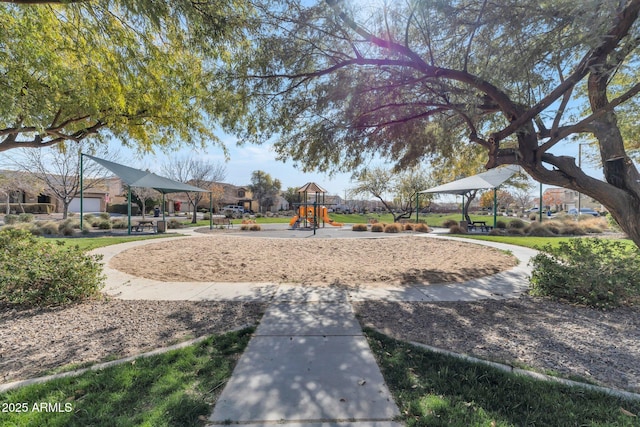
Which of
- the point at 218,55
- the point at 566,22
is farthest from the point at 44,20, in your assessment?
the point at 566,22

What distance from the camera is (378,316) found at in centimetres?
445

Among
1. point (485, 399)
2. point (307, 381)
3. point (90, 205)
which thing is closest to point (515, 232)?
point (485, 399)

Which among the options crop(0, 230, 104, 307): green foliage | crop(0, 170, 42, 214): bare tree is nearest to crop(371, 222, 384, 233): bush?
crop(0, 230, 104, 307): green foliage

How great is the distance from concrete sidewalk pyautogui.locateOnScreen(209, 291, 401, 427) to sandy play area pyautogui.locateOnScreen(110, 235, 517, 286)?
9.64 feet

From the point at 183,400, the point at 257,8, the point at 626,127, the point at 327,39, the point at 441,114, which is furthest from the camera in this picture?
the point at 441,114

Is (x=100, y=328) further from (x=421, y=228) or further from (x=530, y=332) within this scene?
(x=421, y=228)

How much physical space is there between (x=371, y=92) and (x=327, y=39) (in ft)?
5.30

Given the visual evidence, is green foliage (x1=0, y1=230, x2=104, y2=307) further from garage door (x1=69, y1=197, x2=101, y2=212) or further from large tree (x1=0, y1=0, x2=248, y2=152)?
garage door (x1=69, y1=197, x2=101, y2=212)

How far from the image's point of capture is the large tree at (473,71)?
474 cm

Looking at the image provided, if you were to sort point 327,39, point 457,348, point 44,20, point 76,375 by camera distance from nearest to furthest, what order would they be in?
point 76,375, point 457,348, point 44,20, point 327,39

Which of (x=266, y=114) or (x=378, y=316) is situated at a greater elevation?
(x=266, y=114)

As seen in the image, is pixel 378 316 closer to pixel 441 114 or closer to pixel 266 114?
pixel 266 114

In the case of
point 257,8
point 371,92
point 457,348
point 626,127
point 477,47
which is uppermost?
point 257,8

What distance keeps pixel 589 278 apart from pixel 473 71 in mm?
4846
